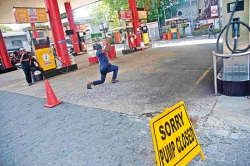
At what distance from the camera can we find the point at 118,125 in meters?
3.45

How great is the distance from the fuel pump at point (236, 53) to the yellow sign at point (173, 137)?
212cm

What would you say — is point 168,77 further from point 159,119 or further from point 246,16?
point 159,119

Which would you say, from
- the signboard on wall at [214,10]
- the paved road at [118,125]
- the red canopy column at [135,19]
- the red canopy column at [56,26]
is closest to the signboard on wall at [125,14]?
the red canopy column at [135,19]

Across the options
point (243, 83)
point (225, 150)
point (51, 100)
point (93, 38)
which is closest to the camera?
point (225, 150)

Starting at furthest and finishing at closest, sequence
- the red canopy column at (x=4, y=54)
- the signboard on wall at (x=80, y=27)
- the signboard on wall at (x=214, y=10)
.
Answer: the signboard on wall at (x=80, y=27)
the signboard on wall at (x=214, y=10)
the red canopy column at (x=4, y=54)

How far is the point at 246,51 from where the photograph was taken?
3580 millimetres

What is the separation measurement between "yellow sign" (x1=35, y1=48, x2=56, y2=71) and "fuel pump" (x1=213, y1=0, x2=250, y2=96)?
7.69 m

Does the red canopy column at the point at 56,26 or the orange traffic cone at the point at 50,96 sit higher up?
the red canopy column at the point at 56,26

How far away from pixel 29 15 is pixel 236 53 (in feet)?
32.6

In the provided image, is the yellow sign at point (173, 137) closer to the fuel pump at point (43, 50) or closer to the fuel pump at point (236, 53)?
the fuel pump at point (236, 53)

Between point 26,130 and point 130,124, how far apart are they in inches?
85.0

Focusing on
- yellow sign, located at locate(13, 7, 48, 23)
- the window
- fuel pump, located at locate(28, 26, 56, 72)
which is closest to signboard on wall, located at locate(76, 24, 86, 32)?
yellow sign, located at locate(13, 7, 48, 23)

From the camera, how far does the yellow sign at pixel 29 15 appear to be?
9297mm

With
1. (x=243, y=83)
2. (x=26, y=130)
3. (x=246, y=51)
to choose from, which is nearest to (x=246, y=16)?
(x=246, y=51)
